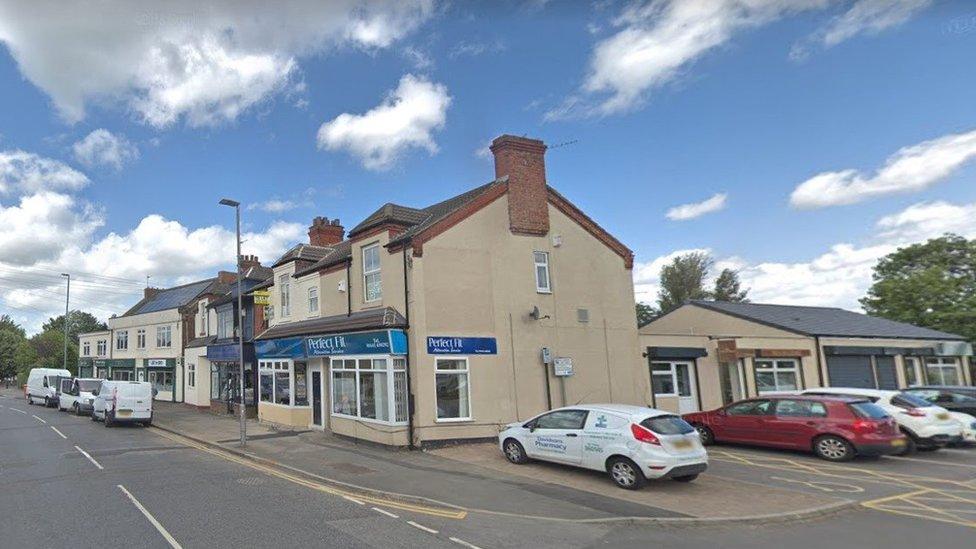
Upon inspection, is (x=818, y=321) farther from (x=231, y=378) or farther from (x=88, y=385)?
(x=88, y=385)

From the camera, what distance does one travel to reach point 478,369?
1644 cm

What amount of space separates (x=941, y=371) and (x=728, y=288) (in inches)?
1054

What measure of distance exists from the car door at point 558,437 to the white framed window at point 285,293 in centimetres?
1326

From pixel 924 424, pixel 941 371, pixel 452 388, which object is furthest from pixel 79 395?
pixel 941 371

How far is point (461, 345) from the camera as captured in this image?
16281 millimetres

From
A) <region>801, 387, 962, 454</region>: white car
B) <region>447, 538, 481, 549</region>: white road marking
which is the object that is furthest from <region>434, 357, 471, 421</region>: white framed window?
<region>801, 387, 962, 454</region>: white car

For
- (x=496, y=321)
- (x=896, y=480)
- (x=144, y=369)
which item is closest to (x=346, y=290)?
(x=496, y=321)

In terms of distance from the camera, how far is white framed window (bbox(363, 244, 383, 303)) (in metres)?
17.8

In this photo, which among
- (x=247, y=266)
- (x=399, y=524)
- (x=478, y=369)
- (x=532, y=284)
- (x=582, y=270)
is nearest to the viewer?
(x=399, y=524)

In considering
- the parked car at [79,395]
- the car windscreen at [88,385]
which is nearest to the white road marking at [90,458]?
the parked car at [79,395]

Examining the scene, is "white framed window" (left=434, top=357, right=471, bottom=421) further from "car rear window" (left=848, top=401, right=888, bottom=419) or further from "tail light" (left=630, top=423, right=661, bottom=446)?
"car rear window" (left=848, top=401, right=888, bottom=419)

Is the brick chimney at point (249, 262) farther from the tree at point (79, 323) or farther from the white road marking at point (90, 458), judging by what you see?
the tree at point (79, 323)

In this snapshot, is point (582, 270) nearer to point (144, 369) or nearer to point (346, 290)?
point (346, 290)

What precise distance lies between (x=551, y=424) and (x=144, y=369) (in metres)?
37.7
